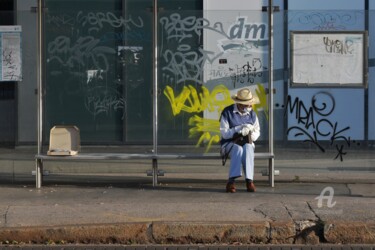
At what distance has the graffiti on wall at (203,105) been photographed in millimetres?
10547

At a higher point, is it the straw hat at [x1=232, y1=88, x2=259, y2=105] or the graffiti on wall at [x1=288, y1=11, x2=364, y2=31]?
the graffiti on wall at [x1=288, y1=11, x2=364, y2=31]

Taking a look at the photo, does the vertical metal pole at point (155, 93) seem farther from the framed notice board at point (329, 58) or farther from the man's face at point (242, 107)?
the framed notice board at point (329, 58)

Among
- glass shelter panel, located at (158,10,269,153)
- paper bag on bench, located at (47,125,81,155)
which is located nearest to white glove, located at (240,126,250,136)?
glass shelter panel, located at (158,10,269,153)

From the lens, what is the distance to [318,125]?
10617 mm

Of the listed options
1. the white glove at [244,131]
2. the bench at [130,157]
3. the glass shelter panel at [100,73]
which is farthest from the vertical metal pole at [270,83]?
the glass shelter panel at [100,73]

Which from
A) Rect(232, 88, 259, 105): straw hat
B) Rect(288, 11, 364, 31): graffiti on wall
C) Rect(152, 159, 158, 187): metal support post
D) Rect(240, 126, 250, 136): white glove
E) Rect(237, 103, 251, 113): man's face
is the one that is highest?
Rect(288, 11, 364, 31): graffiti on wall

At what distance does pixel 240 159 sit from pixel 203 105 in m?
1.09

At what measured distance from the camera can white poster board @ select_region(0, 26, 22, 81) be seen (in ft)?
34.7

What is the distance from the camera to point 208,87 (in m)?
10.6

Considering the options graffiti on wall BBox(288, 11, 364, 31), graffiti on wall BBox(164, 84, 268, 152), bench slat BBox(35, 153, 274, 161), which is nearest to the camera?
bench slat BBox(35, 153, 274, 161)

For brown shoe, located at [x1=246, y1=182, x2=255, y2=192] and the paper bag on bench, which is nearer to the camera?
brown shoe, located at [x1=246, y1=182, x2=255, y2=192]

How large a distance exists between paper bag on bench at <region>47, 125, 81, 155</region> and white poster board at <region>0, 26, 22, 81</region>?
98 cm

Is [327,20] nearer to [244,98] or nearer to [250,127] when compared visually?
[244,98]

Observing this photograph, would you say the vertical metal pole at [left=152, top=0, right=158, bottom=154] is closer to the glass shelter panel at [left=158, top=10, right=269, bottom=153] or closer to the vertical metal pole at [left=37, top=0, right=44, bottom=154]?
the glass shelter panel at [left=158, top=10, right=269, bottom=153]
